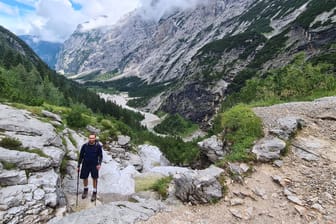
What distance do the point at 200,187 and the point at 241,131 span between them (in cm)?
564

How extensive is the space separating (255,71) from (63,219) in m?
132

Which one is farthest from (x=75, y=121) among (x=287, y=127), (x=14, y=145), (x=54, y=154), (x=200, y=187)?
(x=287, y=127)

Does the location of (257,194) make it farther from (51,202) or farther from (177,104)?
(177,104)

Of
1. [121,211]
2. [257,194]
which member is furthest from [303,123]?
[121,211]

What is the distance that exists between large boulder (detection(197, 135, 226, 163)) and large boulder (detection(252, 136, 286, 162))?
3304 mm

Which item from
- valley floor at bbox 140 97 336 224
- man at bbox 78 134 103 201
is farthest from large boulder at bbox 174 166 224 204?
man at bbox 78 134 103 201

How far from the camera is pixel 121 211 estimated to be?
14453 mm

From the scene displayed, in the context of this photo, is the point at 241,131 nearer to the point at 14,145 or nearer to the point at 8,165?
the point at 8,165

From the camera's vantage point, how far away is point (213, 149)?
21.4 meters

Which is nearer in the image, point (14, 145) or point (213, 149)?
point (14, 145)

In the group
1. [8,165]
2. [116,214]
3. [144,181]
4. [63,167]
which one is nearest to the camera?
[116,214]

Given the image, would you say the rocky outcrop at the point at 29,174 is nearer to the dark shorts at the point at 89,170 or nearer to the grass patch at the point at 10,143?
the grass patch at the point at 10,143

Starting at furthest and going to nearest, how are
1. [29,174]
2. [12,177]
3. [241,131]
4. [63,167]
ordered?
[63,167]
[241,131]
[29,174]
[12,177]

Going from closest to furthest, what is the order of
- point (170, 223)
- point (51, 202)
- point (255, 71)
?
point (170, 223) → point (51, 202) → point (255, 71)
